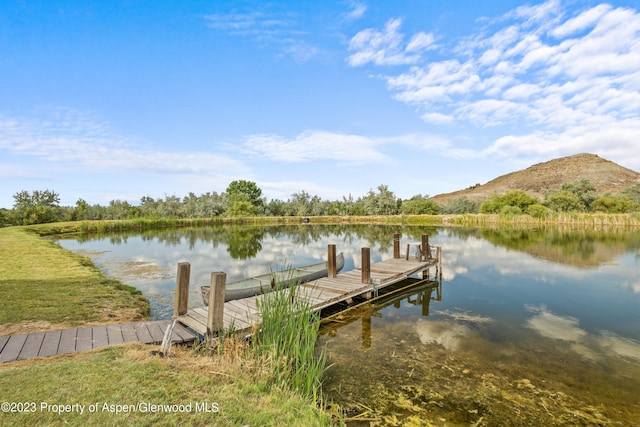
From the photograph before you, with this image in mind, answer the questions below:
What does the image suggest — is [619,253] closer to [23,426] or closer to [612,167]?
[23,426]

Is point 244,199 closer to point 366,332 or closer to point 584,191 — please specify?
point 366,332

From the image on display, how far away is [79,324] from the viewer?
6.65m

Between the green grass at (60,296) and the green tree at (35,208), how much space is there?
115 feet

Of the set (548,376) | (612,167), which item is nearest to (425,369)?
(548,376)

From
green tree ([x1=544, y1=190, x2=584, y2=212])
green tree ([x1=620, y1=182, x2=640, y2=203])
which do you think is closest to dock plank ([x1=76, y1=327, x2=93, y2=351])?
green tree ([x1=544, y1=190, x2=584, y2=212])

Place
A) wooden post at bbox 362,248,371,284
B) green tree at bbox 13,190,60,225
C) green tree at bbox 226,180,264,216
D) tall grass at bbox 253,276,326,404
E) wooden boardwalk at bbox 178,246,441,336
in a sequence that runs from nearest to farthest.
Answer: tall grass at bbox 253,276,326,404, wooden boardwalk at bbox 178,246,441,336, wooden post at bbox 362,248,371,284, green tree at bbox 13,190,60,225, green tree at bbox 226,180,264,216

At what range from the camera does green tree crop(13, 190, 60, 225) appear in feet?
128

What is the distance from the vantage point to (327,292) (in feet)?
30.9

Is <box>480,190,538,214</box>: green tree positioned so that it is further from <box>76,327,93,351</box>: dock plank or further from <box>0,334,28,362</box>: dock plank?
<box>0,334,28,362</box>: dock plank

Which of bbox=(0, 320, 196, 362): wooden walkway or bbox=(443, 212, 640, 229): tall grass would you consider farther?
bbox=(443, 212, 640, 229): tall grass

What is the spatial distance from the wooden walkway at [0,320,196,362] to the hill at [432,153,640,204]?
110067mm

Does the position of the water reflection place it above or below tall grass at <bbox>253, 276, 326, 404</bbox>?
below

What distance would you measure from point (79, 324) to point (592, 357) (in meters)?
10.8

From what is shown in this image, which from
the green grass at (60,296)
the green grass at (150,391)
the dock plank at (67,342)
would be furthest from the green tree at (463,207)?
the dock plank at (67,342)
